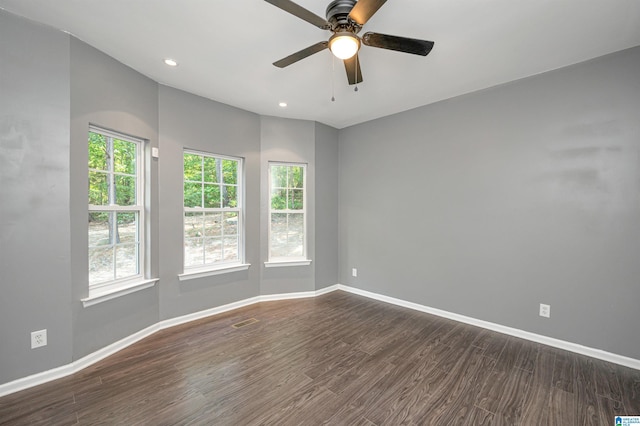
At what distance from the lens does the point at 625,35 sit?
2.19 meters

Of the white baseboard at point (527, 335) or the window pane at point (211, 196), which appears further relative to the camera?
the window pane at point (211, 196)

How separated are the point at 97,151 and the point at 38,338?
166cm

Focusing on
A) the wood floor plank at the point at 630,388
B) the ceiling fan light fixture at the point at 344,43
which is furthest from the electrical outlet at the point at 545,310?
the ceiling fan light fixture at the point at 344,43

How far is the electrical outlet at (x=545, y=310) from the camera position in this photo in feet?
9.12

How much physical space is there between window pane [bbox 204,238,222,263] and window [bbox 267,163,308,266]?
78 centimetres

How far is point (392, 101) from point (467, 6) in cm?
169

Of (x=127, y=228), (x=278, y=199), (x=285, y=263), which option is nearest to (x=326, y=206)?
(x=278, y=199)

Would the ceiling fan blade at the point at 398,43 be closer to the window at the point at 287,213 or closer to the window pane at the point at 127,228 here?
the window at the point at 287,213

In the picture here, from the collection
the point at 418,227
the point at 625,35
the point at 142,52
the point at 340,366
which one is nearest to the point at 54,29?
the point at 142,52

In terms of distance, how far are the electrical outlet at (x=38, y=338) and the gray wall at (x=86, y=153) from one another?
0.60ft

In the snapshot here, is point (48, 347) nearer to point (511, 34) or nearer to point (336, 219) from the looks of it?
point (336, 219)

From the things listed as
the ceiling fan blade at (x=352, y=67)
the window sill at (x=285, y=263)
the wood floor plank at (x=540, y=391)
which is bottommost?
the wood floor plank at (x=540, y=391)

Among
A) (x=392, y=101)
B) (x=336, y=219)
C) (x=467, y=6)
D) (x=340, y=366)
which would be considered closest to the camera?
(x=467, y=6)

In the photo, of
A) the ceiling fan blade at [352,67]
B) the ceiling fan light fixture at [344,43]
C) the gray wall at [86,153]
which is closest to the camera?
the ceiling fan light fixture at [344,43]
